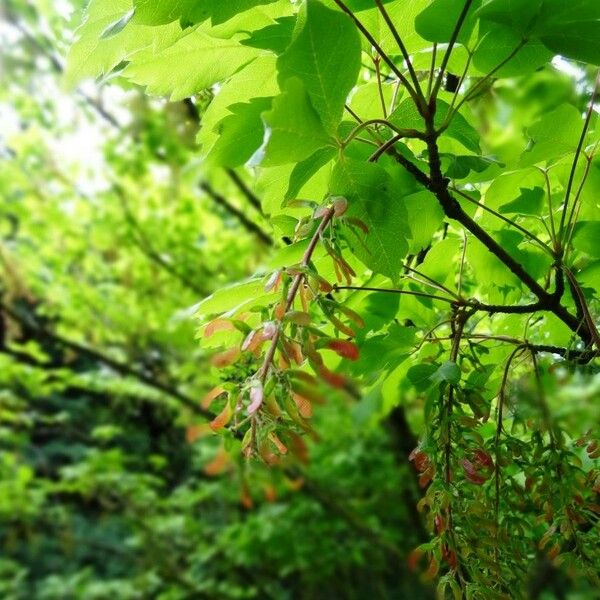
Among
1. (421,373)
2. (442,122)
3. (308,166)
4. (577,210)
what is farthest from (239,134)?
(577,210)

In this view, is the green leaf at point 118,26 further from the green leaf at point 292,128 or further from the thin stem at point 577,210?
the thin stem at point 577,210

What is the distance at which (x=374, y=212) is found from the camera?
54 cm

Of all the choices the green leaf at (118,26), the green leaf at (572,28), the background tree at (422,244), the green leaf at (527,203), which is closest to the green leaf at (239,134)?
the background tree at (422,244)

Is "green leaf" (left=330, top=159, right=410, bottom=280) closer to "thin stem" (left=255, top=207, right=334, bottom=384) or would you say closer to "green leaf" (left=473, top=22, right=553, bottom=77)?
"thin stem" (left=255, top=207, right=334, bottom=384)

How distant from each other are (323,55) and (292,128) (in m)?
0.06

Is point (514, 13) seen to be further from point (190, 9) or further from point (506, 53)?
point (190, 9)

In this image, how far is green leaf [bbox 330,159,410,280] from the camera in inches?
20.4

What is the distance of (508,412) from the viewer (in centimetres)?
72

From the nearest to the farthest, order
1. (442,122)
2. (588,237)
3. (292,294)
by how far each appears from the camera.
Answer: (292,294)
(442,122)
(588,237)

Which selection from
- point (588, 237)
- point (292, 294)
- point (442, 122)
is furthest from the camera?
point (588, 237)

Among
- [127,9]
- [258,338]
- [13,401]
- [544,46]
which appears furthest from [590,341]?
[13,401]

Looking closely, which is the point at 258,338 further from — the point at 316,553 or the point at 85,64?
the point at 316,553

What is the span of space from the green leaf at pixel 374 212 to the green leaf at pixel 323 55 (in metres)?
0.06

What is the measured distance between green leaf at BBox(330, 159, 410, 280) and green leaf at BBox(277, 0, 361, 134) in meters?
0.06
